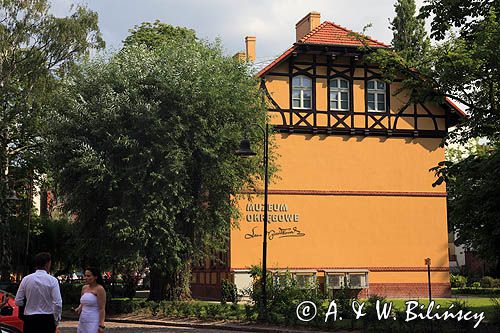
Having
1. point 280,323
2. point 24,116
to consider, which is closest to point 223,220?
point 280,323

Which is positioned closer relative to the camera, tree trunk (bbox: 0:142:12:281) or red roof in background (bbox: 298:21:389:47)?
red roof in background (bbox: 298:21:389:47)

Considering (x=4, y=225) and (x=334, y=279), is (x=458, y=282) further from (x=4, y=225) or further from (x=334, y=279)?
(x=4, y=225)

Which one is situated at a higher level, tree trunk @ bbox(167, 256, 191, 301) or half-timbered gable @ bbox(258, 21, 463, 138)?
half-timbered gable @ bbox(258, 21, 463, 138)

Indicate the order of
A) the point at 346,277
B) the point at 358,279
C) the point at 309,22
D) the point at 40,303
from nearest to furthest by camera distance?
the point at 40,303 → the point at 346,277 → the point at 358,279 → the point at 309,22

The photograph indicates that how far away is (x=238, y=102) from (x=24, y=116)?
15.0m

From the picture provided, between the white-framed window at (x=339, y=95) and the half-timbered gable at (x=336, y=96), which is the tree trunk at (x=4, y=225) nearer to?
the half-timbered gable at (x=336, y=96)

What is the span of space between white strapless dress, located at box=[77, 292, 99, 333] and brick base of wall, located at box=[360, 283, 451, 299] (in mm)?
28198

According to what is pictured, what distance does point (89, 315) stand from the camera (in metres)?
10.1

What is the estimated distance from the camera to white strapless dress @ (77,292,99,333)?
396 inches

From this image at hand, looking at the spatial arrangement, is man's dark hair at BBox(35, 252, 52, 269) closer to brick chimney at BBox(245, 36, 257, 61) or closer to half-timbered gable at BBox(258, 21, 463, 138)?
half-timbered gable at BBox(258, 21, 463, 138)

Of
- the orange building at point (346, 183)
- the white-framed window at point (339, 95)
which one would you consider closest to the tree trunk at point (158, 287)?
the orange building at point (346, 183)

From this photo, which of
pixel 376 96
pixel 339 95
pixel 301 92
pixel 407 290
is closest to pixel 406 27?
pixel 376 96

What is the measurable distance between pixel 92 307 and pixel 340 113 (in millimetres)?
29158

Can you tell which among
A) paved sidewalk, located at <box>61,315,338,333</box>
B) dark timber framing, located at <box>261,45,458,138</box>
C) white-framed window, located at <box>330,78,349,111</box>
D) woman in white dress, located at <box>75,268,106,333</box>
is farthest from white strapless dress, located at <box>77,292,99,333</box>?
white-framed window, located at <box>330,78,349,111</box>
